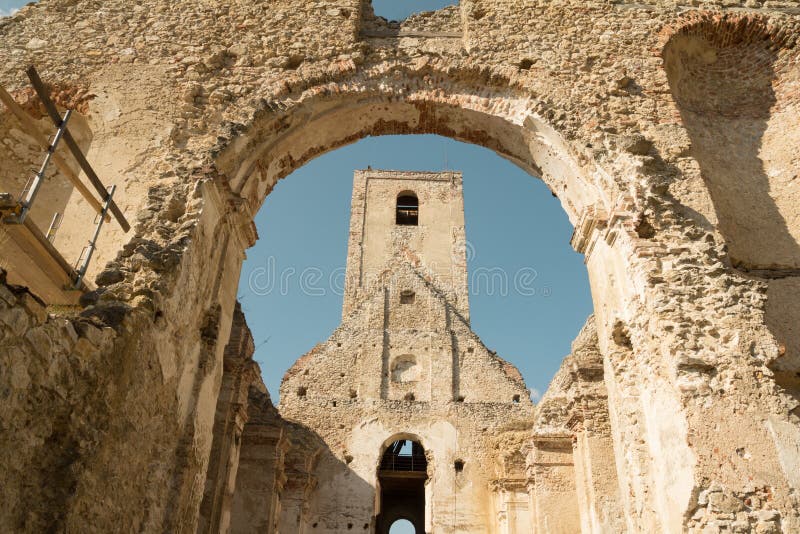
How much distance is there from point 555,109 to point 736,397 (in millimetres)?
2972

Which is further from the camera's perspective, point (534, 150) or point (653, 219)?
point (534, 150)

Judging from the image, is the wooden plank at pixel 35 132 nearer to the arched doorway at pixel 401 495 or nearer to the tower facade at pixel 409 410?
the tower facade at pixel 409 410

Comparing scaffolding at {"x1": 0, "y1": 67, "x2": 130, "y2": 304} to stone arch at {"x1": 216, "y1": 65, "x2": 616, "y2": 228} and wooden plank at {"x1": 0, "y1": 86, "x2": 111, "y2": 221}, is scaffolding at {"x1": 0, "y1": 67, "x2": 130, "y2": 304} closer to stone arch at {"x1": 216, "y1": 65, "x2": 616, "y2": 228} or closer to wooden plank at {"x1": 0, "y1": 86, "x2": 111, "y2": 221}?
wooden plank at {"x1": 0, "y1": 86, "x2": 111, "y2": 221}

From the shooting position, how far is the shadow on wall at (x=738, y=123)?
522cm

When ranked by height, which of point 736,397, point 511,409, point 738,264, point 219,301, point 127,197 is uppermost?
point 511,409

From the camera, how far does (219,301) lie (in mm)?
5109

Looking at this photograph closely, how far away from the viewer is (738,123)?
19.8 ft

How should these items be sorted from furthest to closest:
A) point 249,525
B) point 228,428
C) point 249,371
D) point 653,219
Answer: point 249,525
point 249,371
point 228,428
point 653,219

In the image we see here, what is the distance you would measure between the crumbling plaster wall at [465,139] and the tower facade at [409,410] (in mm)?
7544

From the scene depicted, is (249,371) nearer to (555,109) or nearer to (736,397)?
(555,109)

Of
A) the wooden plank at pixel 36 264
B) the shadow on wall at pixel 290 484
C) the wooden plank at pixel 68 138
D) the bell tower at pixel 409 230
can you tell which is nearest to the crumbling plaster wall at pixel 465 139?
the wooden plank at pixel 36 264

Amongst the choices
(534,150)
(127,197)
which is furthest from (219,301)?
(534,150)

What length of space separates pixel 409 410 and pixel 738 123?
11.0 metres

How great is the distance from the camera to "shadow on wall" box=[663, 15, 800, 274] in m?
5.22
